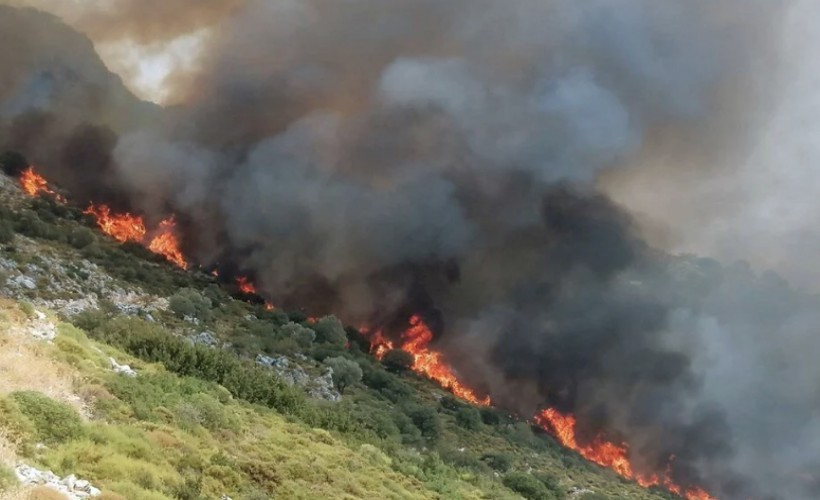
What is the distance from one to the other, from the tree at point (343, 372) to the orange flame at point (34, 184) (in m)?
53.8

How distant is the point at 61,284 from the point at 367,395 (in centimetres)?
2926

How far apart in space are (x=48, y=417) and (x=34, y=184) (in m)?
90.4

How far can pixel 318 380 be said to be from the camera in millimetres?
59844

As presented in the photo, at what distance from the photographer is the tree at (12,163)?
95.8 metres

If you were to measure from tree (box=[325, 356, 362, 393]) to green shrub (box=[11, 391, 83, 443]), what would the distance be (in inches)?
1706

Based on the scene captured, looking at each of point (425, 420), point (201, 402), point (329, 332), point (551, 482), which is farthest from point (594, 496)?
point (201, 402)

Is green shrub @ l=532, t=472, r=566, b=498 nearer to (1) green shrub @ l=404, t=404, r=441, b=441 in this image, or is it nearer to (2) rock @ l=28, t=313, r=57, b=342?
(1) green shrub @ l=404, t=404, r=441, b=441

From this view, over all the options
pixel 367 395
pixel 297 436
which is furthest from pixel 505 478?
pixel 297 436

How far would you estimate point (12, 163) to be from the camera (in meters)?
97.4

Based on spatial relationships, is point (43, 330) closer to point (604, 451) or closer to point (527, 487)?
point (527, 487)

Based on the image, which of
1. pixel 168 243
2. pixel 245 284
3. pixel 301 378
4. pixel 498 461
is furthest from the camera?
pixel 168 243

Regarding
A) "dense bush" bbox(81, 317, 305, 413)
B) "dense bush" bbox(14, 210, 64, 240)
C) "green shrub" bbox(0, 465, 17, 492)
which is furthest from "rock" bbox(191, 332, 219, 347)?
"green shrub" bbox(0, 465, 17, 492)

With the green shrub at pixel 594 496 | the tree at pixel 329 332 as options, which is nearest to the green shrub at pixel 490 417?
the tree at pixel 329 332

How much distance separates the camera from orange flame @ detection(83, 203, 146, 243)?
98.3 meters
